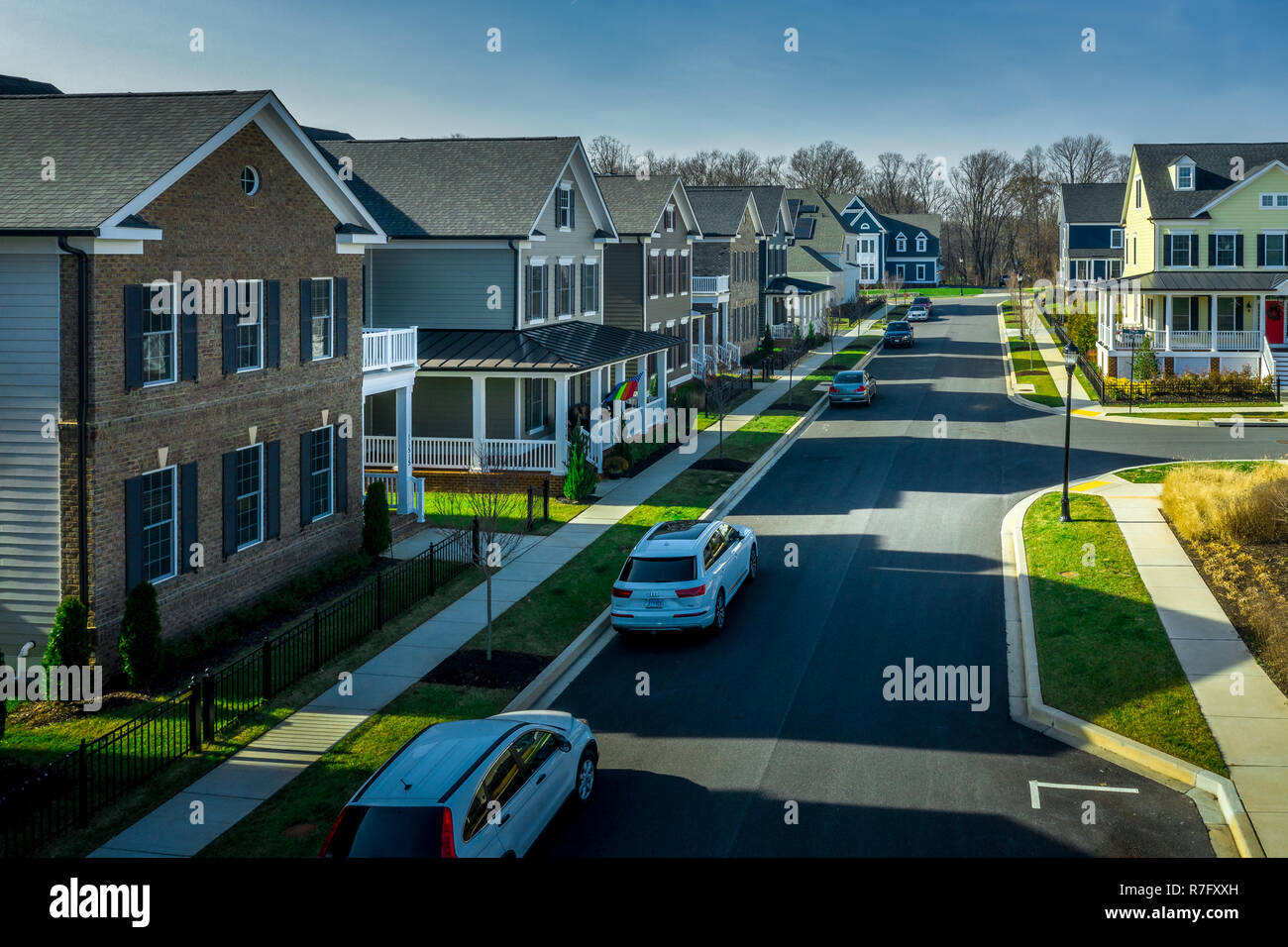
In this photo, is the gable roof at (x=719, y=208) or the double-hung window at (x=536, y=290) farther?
the gable roof at (x=719, y=208)

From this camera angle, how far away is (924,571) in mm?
24250

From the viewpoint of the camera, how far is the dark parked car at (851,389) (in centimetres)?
4975

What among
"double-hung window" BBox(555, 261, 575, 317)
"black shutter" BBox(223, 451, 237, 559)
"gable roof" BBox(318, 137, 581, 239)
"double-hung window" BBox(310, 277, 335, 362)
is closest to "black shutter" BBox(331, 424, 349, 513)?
"double-hung window" BBox(310, 277, 335, 362)

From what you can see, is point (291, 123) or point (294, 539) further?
point (294, 539)

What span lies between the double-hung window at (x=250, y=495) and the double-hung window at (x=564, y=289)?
17.7m

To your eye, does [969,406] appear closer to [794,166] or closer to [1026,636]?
[1026,636]

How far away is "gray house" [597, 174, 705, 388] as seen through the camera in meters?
46.4

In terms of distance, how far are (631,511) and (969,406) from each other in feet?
79.9

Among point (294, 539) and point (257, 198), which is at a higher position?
point (257, 198)

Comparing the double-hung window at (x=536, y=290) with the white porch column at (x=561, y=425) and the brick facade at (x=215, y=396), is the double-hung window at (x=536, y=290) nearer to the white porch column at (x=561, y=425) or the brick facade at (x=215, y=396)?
the white porch column at (x=561, y=425)

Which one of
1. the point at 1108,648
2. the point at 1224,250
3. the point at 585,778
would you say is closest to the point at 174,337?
the point at 585,778

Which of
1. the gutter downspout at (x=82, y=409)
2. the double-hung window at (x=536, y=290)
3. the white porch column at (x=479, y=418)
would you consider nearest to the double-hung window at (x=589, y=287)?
Result: the double-hung window at (x=536, y=290)

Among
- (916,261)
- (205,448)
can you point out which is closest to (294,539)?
(205,448)

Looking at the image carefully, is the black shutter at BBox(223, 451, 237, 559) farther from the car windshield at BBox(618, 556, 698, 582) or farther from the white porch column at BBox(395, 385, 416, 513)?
the white porch column at BBox(395, 385, 416, 513)
